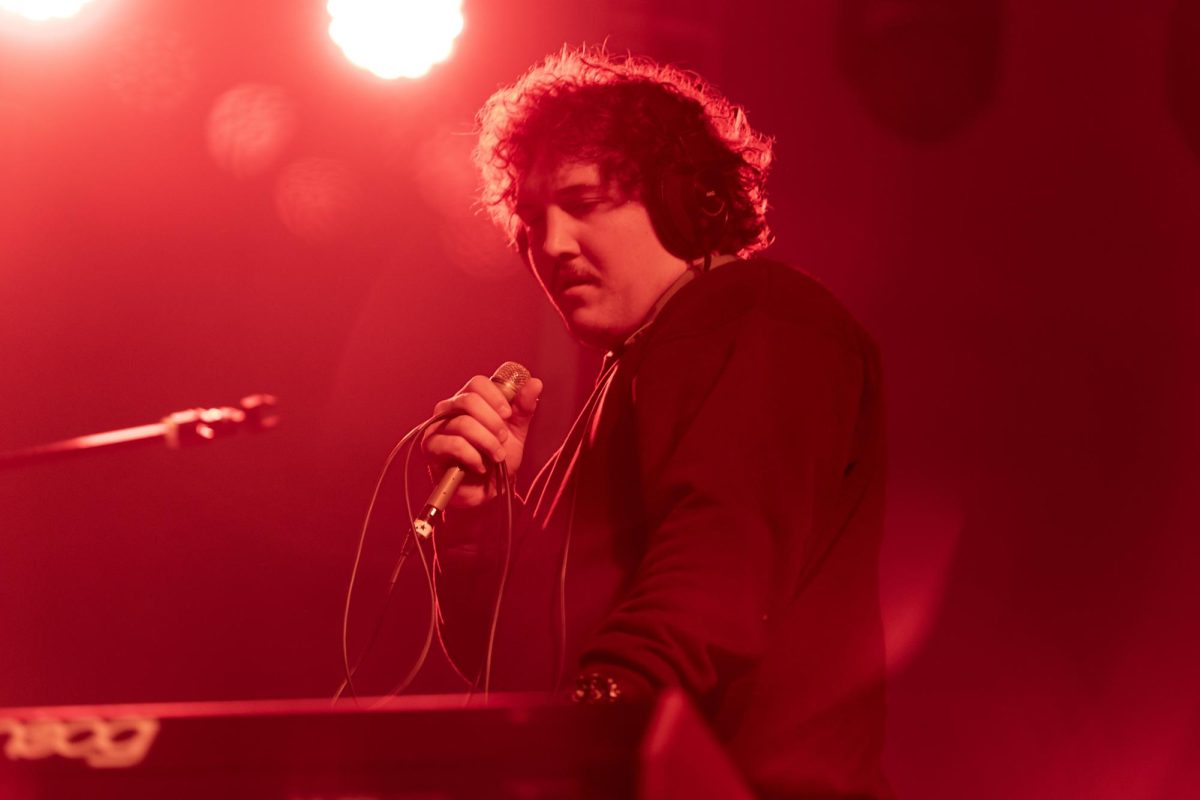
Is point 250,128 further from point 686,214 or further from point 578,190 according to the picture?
point 686,214

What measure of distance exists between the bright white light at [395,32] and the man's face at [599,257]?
3.06 ft

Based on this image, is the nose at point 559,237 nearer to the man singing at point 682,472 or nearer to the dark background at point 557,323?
the man singing at point 682,472

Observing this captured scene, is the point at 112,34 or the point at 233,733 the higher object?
the point at 112,34

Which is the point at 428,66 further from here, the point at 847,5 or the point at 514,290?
the point at 847,5

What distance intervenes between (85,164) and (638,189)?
1.67 meters

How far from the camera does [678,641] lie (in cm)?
99

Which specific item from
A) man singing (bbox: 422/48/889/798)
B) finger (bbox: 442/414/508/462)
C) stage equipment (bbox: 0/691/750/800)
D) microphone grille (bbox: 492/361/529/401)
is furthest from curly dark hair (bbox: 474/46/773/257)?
stage equipment (bbox: 0/691/750/800)

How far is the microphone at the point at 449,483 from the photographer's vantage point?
5.03ft

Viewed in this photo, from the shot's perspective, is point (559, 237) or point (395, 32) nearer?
point (559, 237)

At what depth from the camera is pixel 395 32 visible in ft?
8.41

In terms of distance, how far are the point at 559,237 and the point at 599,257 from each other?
0.07 meters

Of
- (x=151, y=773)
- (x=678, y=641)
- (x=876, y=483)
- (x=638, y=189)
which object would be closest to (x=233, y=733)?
(x=151, y=773)

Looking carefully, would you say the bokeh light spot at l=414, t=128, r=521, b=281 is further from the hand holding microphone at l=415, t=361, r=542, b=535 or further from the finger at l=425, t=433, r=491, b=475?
the finger at l=425, t=433, r=491, b=475

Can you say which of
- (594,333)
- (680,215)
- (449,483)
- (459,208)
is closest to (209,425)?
(449,483)
